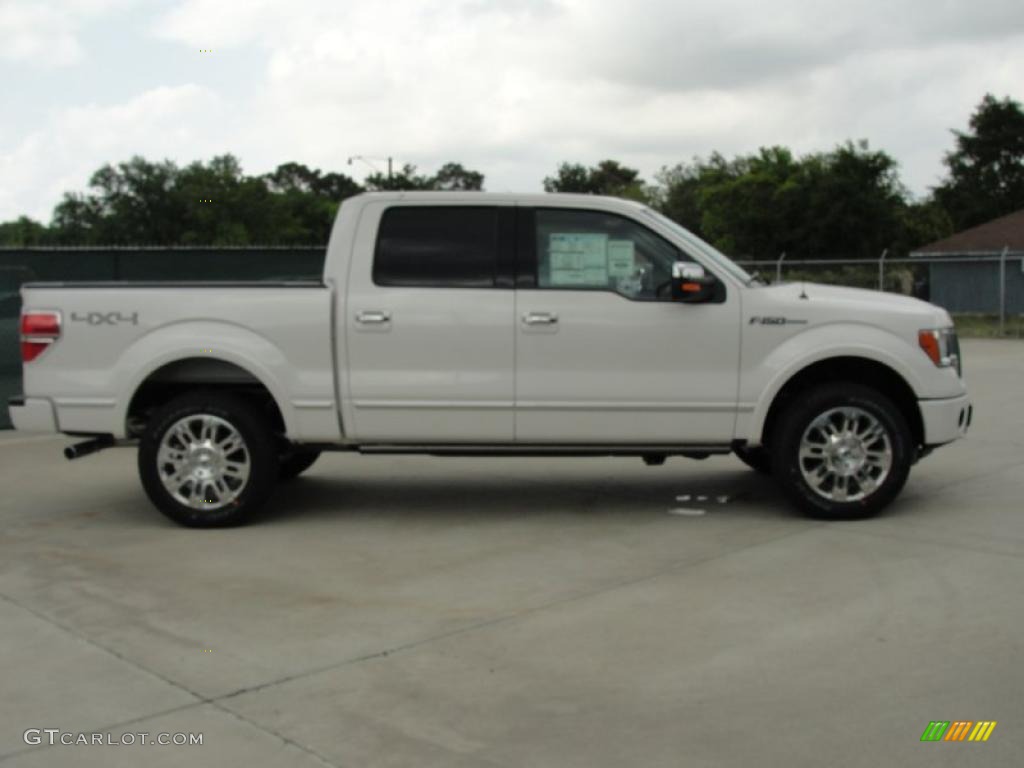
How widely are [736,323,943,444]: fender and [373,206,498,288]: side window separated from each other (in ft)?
5.71

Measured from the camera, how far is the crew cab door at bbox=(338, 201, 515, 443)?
7484 millimetres

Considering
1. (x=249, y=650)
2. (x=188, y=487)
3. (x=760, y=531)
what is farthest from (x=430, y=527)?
(x=249, y=650)

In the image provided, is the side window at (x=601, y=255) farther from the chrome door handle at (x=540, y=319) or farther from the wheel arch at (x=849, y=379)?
the wheel arch at (x=849, y=379)

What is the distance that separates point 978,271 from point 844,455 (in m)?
34.9

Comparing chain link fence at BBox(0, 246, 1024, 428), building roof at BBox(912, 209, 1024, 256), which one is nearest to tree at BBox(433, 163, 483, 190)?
building roof at BBox(912, 209, 1024, 256)

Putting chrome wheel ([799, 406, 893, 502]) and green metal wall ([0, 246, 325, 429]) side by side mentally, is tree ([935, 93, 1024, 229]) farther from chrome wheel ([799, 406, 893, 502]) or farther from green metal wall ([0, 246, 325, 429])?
chrome wheel ([799, 406, 893, 502])

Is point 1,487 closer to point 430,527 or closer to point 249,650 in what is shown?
point 430,527

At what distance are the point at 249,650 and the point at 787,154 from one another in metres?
66.7

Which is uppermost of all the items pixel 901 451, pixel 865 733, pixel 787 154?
pixel 787 154

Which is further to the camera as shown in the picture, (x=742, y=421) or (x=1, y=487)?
(x=1, y=487)

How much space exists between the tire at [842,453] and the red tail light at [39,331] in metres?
4.52

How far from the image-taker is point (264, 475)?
755cm

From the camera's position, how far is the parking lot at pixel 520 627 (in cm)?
421

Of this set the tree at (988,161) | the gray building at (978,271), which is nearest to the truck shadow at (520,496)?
the gray building at (978,271)
